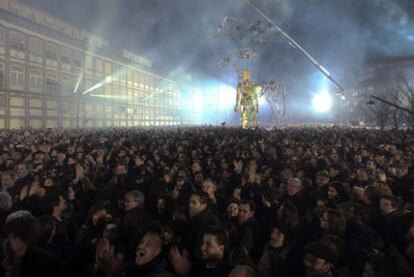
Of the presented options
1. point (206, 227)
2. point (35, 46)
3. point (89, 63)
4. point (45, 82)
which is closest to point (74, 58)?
point (89, 63)

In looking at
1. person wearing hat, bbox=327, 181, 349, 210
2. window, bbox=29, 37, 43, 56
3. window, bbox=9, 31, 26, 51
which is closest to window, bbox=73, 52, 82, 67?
window, bbox=29, 37, 43, 56

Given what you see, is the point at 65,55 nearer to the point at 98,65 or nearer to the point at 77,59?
the point at 77,59

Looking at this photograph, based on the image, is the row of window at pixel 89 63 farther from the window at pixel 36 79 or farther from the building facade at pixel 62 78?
the window at pixel 36 79

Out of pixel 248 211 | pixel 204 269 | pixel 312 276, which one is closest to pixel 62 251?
pixel 204 269

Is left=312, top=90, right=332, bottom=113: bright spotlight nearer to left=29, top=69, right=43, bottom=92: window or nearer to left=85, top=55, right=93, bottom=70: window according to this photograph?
left=85, top=55, right=93, bottom=70: window

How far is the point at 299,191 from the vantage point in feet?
22.1

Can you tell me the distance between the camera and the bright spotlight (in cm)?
8494

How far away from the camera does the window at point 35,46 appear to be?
41.7 meters

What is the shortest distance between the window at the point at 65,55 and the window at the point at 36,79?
196 inches

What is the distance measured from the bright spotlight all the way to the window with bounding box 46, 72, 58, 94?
6162 cm

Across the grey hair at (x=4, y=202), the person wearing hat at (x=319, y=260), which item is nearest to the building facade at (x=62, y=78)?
the grey hair at (x=4, y=202)

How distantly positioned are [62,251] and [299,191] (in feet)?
13.9

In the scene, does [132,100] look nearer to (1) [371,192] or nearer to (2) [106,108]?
A: (2) [106,108]

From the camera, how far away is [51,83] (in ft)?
147
